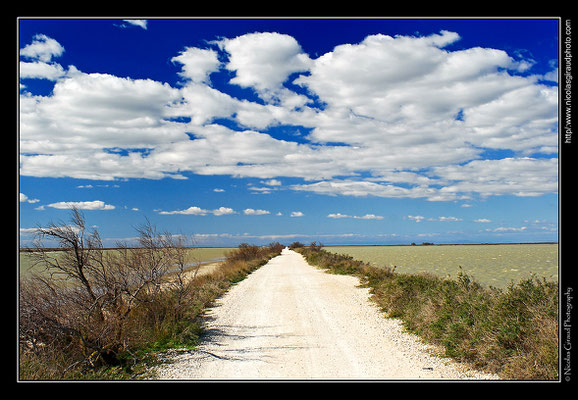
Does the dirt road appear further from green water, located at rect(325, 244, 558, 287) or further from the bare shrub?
green water, located at rect(325, 244, 558, 287)

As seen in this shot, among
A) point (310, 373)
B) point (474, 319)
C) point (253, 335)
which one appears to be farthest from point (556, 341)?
point (253, 335)

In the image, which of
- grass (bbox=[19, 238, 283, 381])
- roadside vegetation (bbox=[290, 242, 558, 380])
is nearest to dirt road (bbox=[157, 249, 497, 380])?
roadside vegetation (bbox=[290, 242, 558, 380])

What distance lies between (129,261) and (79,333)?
2084 millimetres

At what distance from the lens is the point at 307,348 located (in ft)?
26.2

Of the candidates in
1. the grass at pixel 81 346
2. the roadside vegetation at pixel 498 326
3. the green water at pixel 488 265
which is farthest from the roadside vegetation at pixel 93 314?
the green water at pixel 488 265

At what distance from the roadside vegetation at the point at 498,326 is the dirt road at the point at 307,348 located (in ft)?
1.24

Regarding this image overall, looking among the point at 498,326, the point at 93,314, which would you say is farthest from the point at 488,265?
the point at 93,314

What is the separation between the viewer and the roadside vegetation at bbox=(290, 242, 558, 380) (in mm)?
5816

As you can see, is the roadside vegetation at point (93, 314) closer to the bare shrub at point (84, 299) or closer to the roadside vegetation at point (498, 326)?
the bare shrub at point (84, 299)

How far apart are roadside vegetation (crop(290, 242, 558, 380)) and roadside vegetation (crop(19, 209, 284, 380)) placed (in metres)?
5.79
